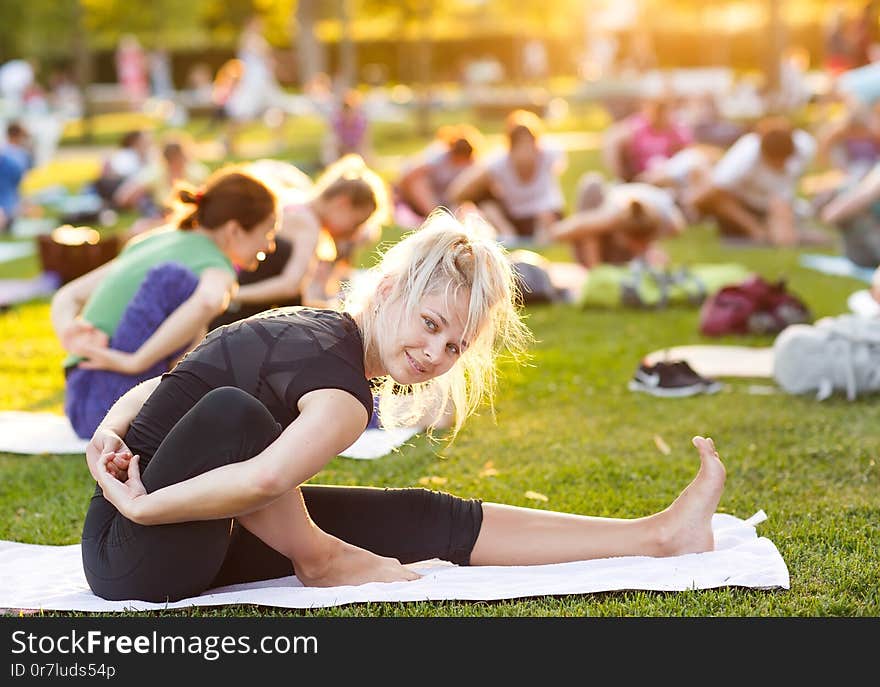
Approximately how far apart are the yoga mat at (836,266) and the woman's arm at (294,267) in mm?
4270

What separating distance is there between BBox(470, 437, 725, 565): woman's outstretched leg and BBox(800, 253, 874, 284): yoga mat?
5502mm

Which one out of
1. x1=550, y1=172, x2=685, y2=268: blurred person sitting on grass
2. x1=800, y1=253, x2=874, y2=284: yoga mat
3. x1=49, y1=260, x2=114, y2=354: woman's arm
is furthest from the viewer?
x1=550, y1=172, x2=685, y2=268: blurred person sitting on grass

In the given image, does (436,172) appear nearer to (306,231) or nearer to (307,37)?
(306,231)

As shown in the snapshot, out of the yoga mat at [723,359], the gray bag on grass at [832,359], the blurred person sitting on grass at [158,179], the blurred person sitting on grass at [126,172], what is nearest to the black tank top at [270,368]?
the gray bag on grass at [832,359]

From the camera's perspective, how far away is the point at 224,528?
3156 millimetres

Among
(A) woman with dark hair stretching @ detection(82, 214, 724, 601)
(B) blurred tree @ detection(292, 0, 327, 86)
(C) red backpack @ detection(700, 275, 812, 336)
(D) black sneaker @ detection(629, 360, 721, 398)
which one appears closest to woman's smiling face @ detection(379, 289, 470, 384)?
(A) woman with dark hair stretching @ detection(82, 214, 724, 601)

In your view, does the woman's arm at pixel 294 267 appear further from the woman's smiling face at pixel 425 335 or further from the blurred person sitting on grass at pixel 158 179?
the blurred person sitting on grass at pixel 158 179

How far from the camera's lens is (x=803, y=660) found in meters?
2.93

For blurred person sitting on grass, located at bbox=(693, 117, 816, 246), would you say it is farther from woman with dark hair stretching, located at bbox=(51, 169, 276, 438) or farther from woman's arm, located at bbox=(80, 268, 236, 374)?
woman's arm, located at bbox=(80, 268, 236, 374)

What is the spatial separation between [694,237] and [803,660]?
8.64 metres

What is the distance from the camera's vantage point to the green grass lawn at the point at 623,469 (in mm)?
3338

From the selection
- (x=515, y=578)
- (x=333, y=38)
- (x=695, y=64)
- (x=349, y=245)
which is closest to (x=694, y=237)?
(x=349, y=245)

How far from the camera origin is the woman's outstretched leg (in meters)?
3.57

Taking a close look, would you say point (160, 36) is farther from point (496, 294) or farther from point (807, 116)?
point (496, 294)
